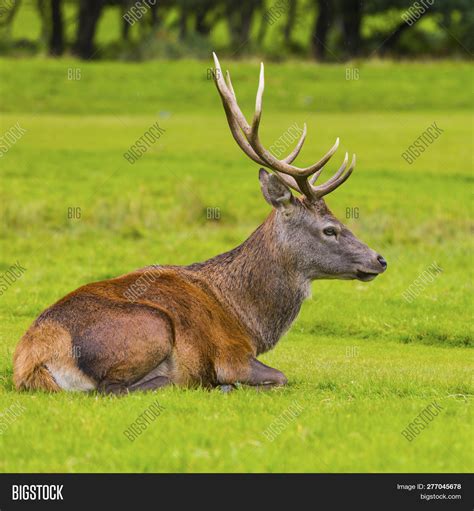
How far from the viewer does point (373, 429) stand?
823 centimetres

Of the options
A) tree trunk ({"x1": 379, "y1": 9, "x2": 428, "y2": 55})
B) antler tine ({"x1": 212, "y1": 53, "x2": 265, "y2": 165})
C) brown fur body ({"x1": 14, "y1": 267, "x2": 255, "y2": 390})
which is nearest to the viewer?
brown fur body ({"x1": 14, "y1": 267, "x2": 255, "y2": 390})

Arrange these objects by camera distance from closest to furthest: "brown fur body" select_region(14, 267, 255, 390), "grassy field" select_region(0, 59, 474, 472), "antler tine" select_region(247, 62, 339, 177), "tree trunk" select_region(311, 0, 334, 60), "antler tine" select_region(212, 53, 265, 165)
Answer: "grassy field" select_region(0, 59, 474, 472), "brown fur body" select_region(14, 267, 255, 390), "antler tine" select_region(247, 62, 339, 177), "antler tine" select_region(212, 53, 265, 165), "tree trunk" select_region(311, 0, 334, 60)

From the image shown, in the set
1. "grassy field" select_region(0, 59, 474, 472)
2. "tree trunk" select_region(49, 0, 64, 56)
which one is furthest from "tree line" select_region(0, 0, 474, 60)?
"grassy field" select_region(0, 59, 474, 472)

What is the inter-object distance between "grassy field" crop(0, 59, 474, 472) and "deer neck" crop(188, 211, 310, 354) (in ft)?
1.90

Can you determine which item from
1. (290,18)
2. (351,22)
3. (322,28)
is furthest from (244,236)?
(290,18)

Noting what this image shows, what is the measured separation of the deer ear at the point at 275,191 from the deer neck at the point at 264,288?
0.21 metres

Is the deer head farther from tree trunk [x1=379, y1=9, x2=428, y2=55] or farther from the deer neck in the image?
tree trunk [x1=379, y1=9, x2=428, y2=55]

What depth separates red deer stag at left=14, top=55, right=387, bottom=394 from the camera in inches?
362

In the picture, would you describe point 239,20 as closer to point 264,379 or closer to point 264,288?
point 264,288

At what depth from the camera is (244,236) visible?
67.1ft

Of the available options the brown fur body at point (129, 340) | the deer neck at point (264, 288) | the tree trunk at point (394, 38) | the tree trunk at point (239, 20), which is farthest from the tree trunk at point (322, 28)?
the brown fur body at point (129, 340)

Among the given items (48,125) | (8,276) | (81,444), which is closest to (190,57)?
(48,125)

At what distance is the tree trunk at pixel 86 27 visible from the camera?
176 ft

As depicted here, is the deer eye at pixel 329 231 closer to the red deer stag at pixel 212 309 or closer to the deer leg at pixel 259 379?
the red deer stag at pixel 212 309
